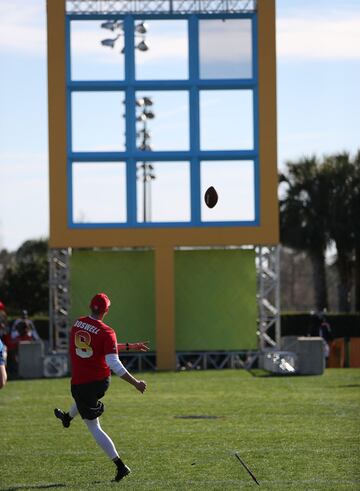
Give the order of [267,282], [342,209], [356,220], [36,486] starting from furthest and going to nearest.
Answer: [342,209] → [356,220] → [267,282] → [36,486]

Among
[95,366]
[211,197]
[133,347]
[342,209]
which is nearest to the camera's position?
[95,366]

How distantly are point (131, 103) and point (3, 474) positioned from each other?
22215 millimetres

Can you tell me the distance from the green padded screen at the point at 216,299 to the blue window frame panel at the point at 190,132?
1525 mm

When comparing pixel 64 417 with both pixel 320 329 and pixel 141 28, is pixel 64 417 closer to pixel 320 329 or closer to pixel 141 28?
pixel 141 28

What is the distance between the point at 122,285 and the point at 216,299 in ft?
8.69

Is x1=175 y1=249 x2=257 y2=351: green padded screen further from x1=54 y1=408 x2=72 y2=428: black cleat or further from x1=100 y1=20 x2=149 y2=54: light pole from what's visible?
x1=54 y1=408 x2=72 y2=428: black cleat

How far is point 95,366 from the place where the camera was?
1289 cm

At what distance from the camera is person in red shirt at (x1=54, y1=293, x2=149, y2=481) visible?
1269cm

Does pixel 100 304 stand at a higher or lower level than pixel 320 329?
higher

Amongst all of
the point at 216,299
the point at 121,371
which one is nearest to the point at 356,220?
the point at 216,299

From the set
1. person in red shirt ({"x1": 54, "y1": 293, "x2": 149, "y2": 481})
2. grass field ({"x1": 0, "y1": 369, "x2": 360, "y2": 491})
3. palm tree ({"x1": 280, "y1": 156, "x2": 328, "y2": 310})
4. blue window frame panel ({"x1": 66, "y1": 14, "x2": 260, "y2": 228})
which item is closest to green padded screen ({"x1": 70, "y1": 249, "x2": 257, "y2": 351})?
blue window frame panel ({"x1": 66, "y1": 14, "x2": 260, "y2": 228})

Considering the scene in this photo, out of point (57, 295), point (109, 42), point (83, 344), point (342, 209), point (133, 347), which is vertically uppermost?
point (109, 42)

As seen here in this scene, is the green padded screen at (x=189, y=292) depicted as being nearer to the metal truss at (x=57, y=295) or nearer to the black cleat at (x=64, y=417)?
the metal truss at (x=57, y=295)

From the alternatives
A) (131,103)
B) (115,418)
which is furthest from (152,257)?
(115,418)
